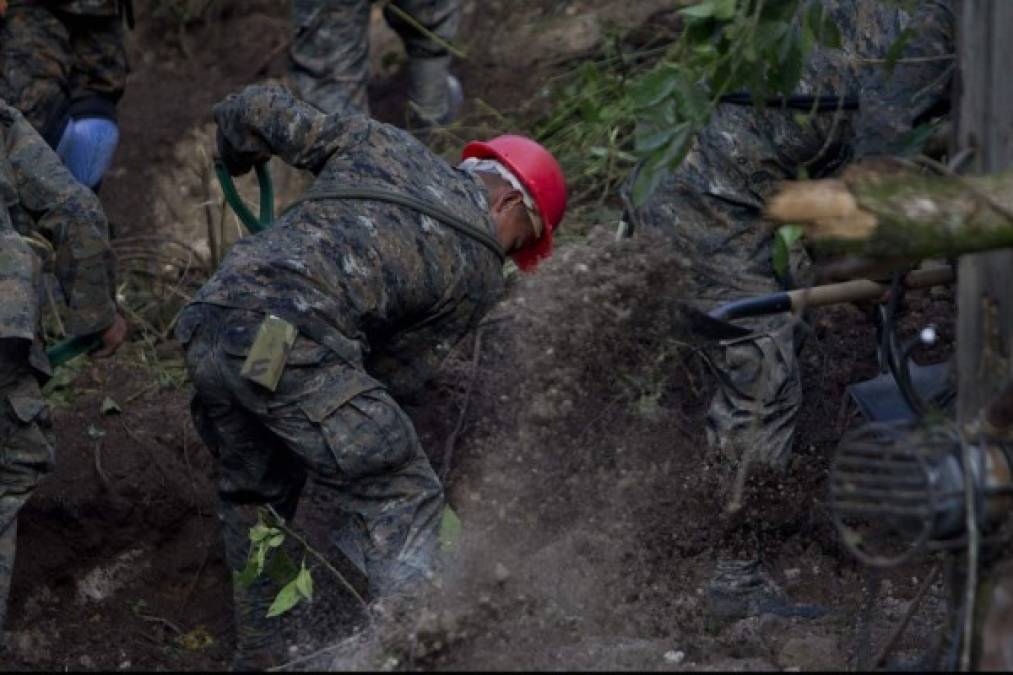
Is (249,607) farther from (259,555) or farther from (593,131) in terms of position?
(593,131)

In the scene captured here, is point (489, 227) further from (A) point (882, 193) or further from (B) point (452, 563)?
(A) point (882, 193)

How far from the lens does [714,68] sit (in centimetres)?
371

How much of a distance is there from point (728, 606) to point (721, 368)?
72 centimetres

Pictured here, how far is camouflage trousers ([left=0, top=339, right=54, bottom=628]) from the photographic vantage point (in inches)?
179

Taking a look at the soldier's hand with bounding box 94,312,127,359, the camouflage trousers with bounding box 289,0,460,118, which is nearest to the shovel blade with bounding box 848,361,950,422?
the soldier's hand with bounding box 94,312,127,359

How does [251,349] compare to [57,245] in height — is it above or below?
above

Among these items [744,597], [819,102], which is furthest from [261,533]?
[819,102]

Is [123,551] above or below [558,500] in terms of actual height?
below

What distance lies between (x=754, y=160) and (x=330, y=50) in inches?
102

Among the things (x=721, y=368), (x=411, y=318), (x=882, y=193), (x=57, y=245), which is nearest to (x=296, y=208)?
(x=411, y=318)

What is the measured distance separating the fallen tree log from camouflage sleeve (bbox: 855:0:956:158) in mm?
1381

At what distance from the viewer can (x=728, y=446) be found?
4.98m

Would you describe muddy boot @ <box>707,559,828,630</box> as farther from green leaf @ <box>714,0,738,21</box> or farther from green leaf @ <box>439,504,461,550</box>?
green leaf @ <box>714,0,738,21</box>

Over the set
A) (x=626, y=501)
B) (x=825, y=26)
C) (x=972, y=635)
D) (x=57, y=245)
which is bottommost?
(x=626, y=501)
